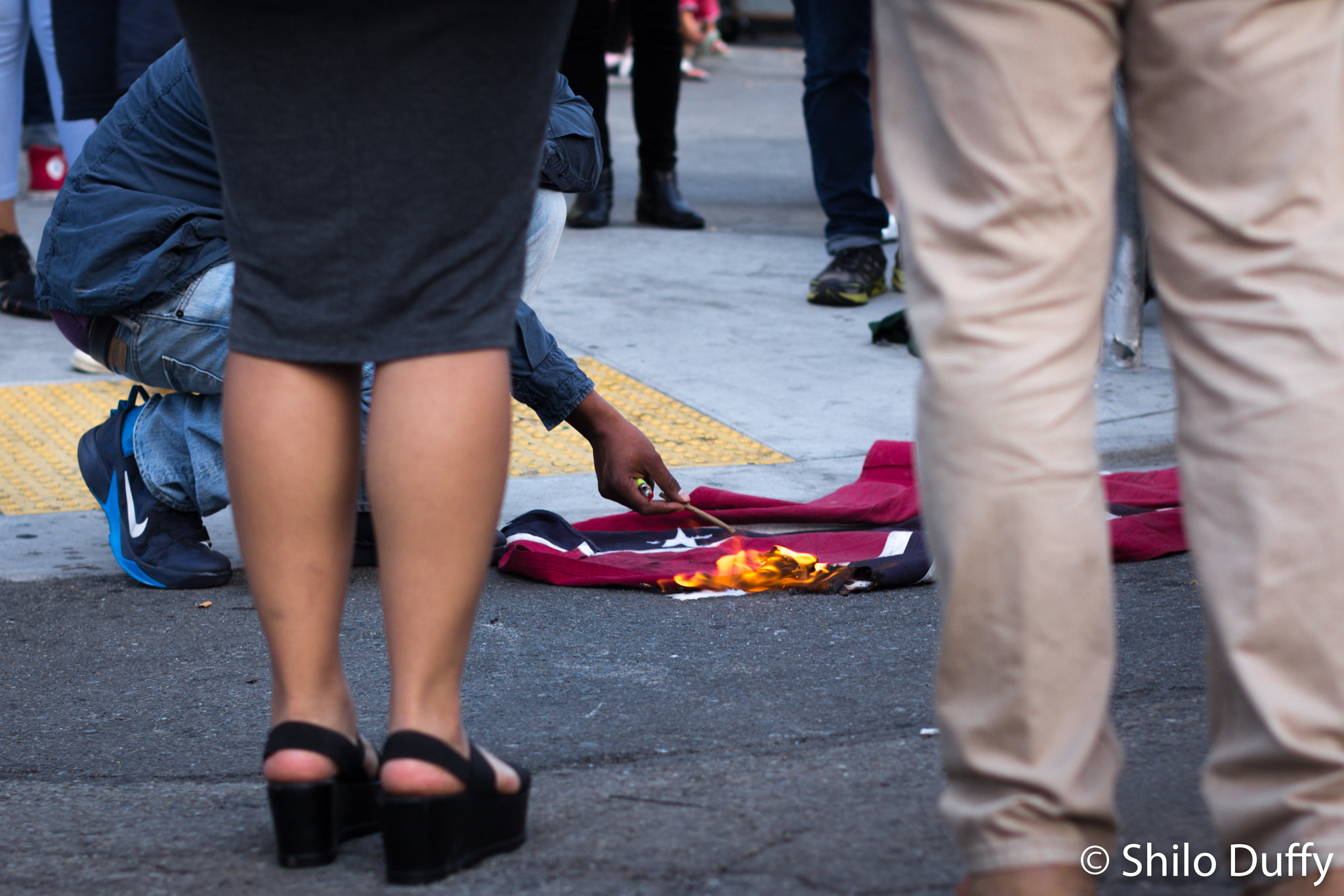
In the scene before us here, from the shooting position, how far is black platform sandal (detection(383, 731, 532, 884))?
141cm

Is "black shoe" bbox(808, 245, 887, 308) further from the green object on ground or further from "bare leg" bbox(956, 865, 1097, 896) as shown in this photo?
"bare leg" bbox(956, 865, 1097, 896)

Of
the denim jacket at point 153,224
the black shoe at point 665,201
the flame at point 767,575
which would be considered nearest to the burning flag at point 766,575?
the flame at point 767,575

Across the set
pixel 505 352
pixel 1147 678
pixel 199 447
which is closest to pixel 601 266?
pixel 199 447

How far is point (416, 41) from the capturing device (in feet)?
4.51

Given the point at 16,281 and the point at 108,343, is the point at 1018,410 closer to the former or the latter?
the point at 108,343

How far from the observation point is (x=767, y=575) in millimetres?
2523

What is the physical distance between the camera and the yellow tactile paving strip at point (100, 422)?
3102 mm

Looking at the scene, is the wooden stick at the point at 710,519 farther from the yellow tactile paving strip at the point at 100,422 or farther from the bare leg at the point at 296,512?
the bare leg at the point at 296,512

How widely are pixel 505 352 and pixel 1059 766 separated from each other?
0.63 meters

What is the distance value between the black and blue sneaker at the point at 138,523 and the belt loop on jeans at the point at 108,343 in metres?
0.09

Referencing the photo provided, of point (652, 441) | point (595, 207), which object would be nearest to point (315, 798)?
point (652, 441)

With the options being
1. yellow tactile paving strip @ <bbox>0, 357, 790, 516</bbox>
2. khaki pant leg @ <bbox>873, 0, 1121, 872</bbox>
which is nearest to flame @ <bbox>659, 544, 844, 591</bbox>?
yellow tactile paving strip @ <bbox>0, 357, 790, 516</bbox>

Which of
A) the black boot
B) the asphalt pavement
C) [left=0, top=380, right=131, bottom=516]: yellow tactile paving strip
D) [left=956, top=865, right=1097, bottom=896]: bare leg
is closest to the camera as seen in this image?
[left=956, top=865, right=1097, bottom=896]: bare leg

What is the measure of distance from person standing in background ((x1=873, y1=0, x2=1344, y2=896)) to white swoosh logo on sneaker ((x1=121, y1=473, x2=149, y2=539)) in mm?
1718
